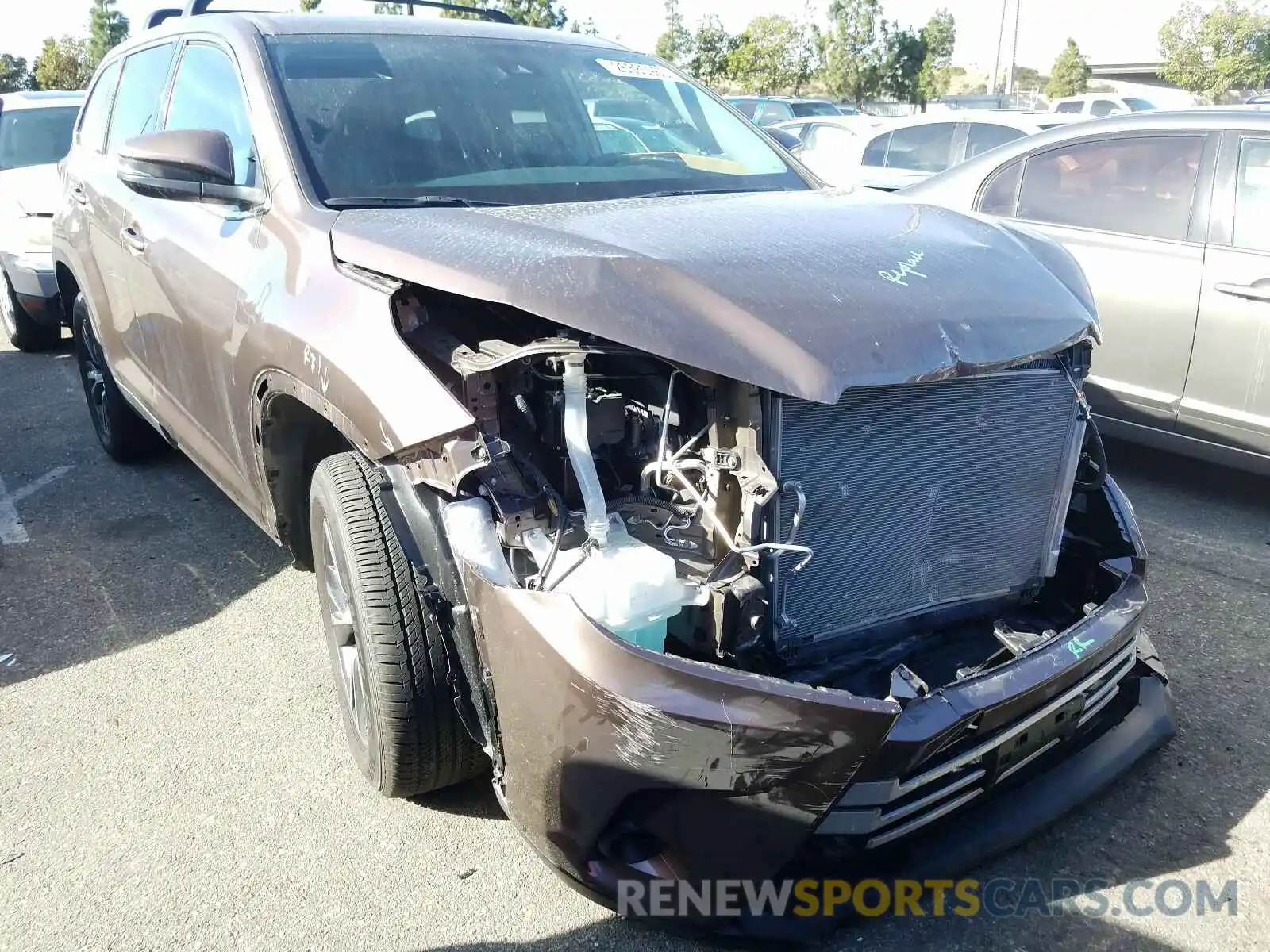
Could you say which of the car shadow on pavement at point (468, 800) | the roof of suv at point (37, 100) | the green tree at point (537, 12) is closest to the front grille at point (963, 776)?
the car shadow on pavement at point (468, 800)

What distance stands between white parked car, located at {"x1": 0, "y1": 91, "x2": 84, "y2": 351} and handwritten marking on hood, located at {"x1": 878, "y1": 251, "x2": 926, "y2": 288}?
18.8 ft

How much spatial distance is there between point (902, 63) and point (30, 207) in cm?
3558

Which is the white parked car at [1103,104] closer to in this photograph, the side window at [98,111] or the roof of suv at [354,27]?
the roof of suv at [354,27]

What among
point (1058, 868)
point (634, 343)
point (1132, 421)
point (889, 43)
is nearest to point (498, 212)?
point (634, 343)

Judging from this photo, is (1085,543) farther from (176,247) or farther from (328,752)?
(176,247)

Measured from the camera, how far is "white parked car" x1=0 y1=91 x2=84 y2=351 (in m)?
6.84

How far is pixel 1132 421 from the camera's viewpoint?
14.9 feet

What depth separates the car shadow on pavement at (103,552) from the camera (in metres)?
3.47

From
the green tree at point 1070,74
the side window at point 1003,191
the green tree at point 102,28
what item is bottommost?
the side window at point 1003,191

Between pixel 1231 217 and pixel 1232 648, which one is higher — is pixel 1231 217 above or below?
above

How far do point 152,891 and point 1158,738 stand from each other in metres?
2.49

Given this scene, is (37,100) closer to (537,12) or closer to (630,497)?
(630,497)

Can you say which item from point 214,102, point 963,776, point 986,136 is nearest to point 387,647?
point 963,776

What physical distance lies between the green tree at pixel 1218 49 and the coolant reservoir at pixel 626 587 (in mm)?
39601
